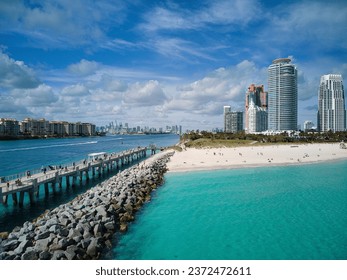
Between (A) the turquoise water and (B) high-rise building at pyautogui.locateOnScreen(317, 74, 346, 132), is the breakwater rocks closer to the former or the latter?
(A) the turquoise water

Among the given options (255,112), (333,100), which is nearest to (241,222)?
Result: (255,112)

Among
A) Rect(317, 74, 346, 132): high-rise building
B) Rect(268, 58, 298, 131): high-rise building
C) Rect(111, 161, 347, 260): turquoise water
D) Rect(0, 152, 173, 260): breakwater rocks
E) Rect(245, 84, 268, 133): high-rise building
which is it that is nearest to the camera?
Rect(0, 152, 173, 260): breakwater rocks

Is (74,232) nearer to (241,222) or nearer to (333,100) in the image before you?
(241,222)

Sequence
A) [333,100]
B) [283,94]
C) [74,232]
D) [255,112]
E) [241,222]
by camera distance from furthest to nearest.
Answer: [255,112], [333,100], [283,94], [241,222], [74,232]

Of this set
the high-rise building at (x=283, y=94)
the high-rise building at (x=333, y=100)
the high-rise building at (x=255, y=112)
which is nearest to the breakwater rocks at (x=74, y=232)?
the high-rise building at (x=283, y=94)

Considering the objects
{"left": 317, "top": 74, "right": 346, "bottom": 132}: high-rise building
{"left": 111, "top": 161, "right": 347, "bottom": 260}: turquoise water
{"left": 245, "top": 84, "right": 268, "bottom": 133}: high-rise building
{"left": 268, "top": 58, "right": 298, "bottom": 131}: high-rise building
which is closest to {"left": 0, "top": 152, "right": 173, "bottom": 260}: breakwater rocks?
{"left": 111, "top": 161, "right": 347, "bottom": 260}: turquoise water
